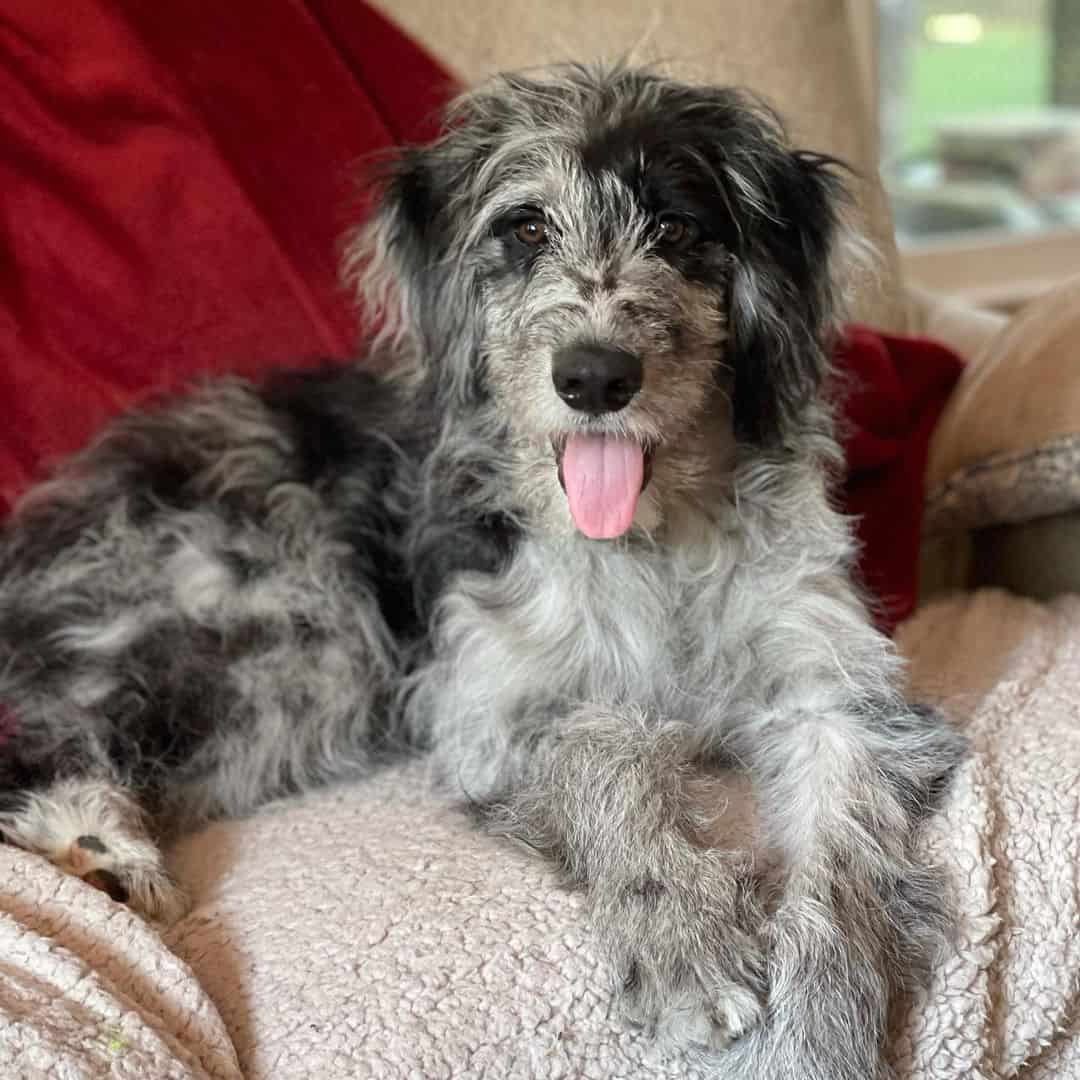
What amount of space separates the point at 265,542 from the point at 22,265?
0.83 m

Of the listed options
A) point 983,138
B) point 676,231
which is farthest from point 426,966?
point 983,138

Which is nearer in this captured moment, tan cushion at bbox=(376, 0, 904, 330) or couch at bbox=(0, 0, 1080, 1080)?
couch at bbox=(0, 0, 1080, 1080)

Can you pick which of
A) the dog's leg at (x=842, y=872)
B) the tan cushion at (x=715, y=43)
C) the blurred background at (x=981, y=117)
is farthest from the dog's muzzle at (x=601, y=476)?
the blurred background at (x=981, y=117)

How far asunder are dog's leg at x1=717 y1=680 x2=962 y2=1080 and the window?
309 cm

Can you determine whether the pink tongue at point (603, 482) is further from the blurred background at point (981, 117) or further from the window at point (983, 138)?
the blurred background at point (981, 117)

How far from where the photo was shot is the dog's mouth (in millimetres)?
1781

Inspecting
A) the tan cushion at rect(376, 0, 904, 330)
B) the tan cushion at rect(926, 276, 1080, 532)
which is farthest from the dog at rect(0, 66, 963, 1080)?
the tan cushion at rect(376, 0, 904, 330)

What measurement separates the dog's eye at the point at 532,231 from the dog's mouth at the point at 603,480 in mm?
312

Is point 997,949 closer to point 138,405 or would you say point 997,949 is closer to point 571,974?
point 571,974

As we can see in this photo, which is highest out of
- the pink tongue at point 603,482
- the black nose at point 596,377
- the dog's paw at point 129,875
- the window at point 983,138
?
the black nose at point 596,377

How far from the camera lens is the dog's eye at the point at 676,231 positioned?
1.85 m

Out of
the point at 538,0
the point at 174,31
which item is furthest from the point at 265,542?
the point at 538,0

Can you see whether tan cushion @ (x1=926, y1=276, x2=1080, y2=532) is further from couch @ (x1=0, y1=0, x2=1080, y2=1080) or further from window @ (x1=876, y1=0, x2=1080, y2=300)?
window @ (x1=876, y1=0, x2=1080, y2=300)

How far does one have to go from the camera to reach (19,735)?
196 cm
